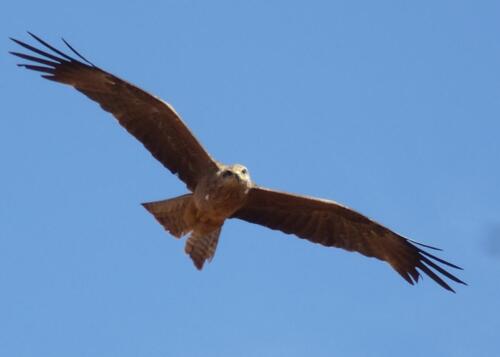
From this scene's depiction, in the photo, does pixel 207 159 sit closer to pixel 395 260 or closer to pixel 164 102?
pixel 164 102

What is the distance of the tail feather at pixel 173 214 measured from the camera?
72.8ft

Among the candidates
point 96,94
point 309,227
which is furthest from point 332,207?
point 96,94

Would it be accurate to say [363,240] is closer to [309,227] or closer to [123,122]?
[309,227]

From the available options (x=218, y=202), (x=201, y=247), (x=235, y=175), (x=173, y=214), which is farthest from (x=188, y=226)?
(x=235, y=175)

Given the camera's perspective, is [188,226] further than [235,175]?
Yes

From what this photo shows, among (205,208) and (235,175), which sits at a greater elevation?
(235,175)

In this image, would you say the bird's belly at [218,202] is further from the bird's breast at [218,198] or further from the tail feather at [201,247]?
the tail feather at [201,247]

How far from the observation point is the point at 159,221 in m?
22.3

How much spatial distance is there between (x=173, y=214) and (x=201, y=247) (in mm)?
553

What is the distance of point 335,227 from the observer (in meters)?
22.8

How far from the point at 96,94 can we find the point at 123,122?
47 cm

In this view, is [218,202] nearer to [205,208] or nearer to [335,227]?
[205,208]

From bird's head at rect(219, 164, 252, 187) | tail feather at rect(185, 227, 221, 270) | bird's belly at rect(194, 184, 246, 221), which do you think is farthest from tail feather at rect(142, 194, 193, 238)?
bird's head at rect(219, 164, 252, 187)

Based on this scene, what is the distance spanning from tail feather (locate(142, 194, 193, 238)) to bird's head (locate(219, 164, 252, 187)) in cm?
66
